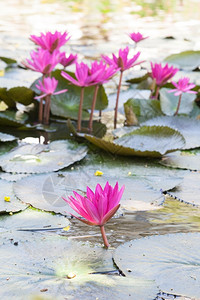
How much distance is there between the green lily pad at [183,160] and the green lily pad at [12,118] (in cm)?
64

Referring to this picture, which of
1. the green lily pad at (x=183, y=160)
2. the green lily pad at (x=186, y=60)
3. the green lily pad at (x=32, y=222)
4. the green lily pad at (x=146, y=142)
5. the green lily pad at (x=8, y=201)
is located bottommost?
the green lily pad at (x=32, y=222)

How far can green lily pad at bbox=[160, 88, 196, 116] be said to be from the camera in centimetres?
209

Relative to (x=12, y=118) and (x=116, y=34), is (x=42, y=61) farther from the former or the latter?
(x=116, y=34)

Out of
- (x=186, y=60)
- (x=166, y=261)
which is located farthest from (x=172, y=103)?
(x=166, y=261)

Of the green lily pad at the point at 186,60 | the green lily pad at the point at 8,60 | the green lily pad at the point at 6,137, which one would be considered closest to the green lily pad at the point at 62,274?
the green lily pad at the point at 6,137

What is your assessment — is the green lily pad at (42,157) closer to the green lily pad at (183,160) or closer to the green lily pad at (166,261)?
the green lily pad at (183,160)

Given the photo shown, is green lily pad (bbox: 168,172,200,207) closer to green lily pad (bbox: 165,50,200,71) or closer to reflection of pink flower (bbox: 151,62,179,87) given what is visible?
reflection of pink flower (bbox: 151,62,179,87)

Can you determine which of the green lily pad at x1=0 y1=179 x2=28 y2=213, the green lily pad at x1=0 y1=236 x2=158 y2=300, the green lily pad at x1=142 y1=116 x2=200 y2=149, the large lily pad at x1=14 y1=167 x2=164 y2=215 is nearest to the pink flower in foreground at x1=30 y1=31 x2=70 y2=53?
the green lily pad at x1=142 y1=116 x2=200 y2=149

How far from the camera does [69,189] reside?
139 centimetres

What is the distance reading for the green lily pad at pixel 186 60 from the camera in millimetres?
2994

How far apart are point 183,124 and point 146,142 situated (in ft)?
0.96

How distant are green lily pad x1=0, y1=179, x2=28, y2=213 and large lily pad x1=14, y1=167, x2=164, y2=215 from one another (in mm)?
18

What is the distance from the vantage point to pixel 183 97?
7.20 feet

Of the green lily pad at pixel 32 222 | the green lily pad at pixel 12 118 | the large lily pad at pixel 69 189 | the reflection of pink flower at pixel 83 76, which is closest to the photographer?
the green lily pad at pixel 32 222
